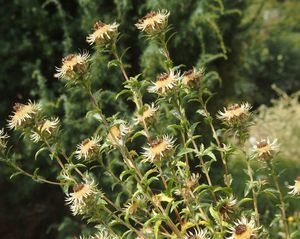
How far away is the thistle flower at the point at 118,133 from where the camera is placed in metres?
2.10

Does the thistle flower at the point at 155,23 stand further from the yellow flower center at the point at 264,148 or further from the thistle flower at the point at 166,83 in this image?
the yellow flower center at the point at 264,148

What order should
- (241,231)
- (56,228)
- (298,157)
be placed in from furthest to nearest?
(298,157), (56,228), (241,231)

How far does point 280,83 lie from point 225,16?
596 cm

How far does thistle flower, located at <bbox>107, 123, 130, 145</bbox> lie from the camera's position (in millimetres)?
2098

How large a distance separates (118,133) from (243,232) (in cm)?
65

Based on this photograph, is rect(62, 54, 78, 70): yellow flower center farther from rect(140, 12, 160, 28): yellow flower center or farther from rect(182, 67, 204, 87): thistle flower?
rect(182, 67, 204, 87): thistle flower

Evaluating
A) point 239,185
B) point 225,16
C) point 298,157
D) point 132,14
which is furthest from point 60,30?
point 298,157

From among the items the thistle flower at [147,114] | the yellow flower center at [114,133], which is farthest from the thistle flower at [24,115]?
the thistle flower at [147,114]

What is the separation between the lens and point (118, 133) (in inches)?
86.0

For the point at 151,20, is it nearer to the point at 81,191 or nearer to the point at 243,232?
the point at 81,191

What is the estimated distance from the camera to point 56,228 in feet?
13.6

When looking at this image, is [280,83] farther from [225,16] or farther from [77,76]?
[77,76]

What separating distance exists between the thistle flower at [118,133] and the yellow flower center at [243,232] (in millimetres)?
557

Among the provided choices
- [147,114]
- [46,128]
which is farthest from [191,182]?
[46,128]
